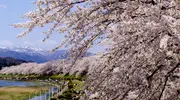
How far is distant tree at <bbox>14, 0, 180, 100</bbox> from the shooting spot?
→ 5.75 metres

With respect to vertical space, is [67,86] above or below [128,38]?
below

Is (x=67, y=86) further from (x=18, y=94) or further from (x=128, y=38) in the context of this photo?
(x=128, y=38)

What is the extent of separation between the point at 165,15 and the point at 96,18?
81.0 inches

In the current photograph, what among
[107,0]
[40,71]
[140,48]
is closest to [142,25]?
[140,48]

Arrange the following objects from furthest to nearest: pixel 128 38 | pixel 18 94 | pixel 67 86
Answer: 1. pixel 18 94
2. pixel 67 86
3. pixel 128 38

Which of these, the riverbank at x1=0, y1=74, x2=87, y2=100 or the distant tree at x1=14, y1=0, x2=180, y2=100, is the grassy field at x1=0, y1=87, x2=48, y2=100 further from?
the distant tree at x1=14, y1=0, x2=180, y2=100

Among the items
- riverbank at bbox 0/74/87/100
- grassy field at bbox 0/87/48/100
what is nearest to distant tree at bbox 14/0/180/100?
riverbank at bbox 0/74/87/100

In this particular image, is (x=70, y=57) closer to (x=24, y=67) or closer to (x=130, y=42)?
(x=130, y=42)

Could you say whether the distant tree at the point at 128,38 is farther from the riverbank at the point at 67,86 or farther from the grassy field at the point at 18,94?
the grassy field at the point at 18,94

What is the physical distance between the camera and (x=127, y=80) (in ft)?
20.6

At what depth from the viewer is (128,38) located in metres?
6.32

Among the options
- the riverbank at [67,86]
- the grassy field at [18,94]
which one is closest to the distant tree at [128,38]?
the riverbank at [67,86]

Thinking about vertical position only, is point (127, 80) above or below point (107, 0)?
below

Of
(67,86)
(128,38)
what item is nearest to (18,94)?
(67,86)
